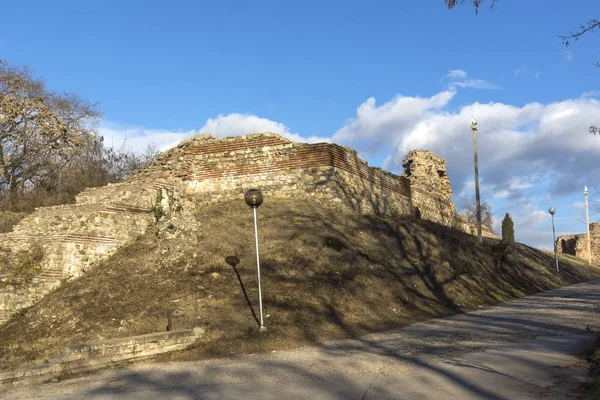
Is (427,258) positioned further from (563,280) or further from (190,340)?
(563,280)

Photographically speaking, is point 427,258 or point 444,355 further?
point 427,258

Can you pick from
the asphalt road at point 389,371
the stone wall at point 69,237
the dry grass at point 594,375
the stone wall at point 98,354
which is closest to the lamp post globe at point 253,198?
the stone wall at point 98,354

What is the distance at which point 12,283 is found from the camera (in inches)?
499

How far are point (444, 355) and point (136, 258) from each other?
8882 millimetres

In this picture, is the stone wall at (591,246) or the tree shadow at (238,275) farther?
the stone wall at (591,246)

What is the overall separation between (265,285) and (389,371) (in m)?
5.45

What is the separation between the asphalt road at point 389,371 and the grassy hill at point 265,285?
1.22m

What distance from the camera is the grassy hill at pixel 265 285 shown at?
10375 mm

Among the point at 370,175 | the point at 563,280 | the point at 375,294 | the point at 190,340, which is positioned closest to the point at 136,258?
the point at 190,340

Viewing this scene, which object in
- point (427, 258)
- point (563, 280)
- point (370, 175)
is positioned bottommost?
point (563, 280)

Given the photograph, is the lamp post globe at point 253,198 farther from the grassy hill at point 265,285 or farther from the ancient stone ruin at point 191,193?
the ancient stone ruin at point 191,193

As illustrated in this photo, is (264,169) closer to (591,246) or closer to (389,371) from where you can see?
(389,371)

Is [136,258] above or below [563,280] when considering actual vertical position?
above

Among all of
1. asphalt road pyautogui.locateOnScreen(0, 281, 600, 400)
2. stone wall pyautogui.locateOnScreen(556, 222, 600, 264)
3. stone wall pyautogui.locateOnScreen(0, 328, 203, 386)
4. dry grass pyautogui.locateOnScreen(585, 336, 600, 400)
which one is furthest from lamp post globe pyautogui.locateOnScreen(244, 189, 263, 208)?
stone wall pyautogui.locateOnScreen(556, 222, 600, 264)
